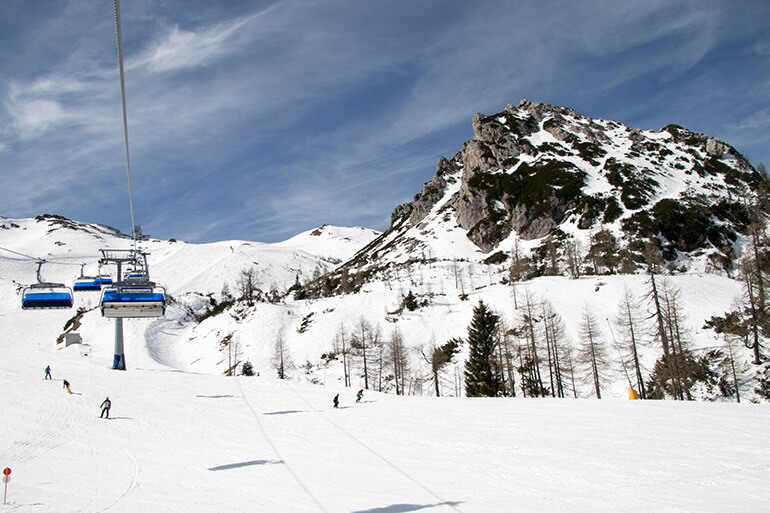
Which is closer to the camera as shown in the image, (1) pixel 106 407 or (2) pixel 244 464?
(2) pixel 244 464

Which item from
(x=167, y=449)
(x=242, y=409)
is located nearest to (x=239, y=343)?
(x=242, y=409)

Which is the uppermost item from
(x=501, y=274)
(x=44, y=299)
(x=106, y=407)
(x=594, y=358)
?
(x=501, y=274)

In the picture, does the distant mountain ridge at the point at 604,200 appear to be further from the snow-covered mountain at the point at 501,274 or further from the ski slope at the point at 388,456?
the ski slope at the point at 388,456

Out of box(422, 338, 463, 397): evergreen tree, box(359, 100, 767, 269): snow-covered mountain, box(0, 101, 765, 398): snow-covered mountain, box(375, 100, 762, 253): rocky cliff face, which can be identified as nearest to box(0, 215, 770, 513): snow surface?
box(0, 101, 765, 398): snow-covered mountain

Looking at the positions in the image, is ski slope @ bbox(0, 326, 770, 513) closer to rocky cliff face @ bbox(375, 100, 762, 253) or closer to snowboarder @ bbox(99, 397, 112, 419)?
snowboarder @ bbox(99, 397, 112, 419)

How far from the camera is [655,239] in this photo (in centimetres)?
11600

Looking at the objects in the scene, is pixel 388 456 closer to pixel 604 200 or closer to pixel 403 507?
pixel 403 507

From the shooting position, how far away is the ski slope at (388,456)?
1201 centimetres

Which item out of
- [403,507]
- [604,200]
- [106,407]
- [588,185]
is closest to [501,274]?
[604,200]

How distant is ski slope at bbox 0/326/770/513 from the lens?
39.4ft

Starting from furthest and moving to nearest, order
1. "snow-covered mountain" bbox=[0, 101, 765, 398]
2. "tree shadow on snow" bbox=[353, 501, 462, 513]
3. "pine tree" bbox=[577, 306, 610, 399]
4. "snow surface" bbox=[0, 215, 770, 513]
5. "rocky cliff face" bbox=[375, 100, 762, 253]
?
1. "rocky cliff face" bbox=[375, 100, 762, 253]
2. "snow-covered mountain" bbox=[0, 101, 765, 398]
3. "pine tree" bbox=[577, 306, 610, 399]
4. "snow surface" bbox=[0, 215, 770, 513]
5. "tree shadow on snow" bbox=[353, 501, 462, 513]

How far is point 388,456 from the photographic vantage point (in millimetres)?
17359

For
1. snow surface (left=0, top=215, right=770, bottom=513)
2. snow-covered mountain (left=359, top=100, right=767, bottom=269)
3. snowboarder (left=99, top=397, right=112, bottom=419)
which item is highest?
snow-covered mountain (left=359, top=100, right=767, bottom=269)

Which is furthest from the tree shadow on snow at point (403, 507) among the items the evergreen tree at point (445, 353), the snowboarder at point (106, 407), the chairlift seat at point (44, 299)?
the evergreen tree at point (445, 353)
